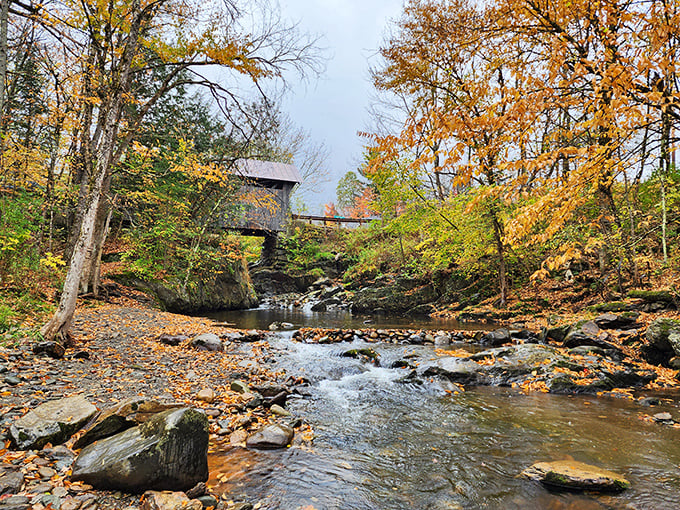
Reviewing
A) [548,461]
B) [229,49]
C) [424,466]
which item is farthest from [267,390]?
[229,49]

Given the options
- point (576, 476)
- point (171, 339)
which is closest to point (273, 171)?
point (171, 339)

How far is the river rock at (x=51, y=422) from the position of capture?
9.42 ft

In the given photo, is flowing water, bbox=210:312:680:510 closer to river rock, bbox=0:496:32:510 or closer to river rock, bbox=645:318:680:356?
river rock, bbox=0:496:32:510

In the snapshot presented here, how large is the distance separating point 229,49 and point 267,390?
639 cm

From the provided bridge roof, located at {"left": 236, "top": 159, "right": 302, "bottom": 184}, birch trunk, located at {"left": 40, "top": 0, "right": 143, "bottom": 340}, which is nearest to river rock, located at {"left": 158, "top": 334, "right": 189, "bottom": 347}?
birch trunk, located at {"left": 40, "top": 0, "right": 143, "bottom": 340}

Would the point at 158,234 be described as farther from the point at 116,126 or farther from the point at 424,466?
the point at 424,466

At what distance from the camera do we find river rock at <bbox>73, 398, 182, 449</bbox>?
9.94ft

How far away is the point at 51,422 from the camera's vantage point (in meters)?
3.10

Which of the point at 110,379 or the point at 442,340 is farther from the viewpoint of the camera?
the point at 442,340

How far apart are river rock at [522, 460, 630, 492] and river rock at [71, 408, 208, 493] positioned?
3090 millimetres

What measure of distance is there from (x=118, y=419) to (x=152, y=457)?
0.84m

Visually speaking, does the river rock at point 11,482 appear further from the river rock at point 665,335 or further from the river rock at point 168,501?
the river rock at point 665,335

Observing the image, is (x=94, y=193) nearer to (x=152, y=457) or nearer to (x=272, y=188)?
(x=152, y=457)

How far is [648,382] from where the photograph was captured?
5730 millimetres
